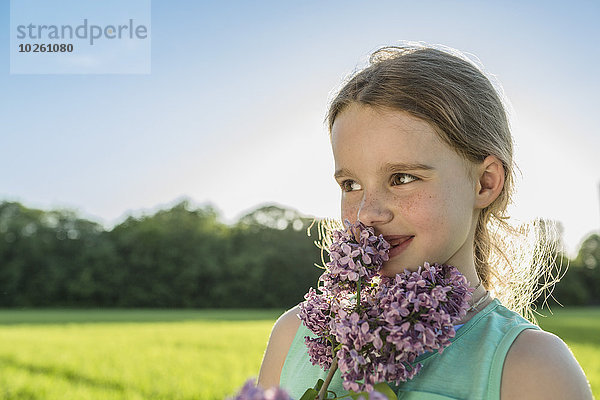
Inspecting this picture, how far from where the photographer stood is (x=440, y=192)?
6.80 feet

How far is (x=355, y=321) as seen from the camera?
1642 millimetres

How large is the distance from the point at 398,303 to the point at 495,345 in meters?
0.56

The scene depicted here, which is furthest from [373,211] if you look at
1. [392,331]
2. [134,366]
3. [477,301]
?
[134,366]

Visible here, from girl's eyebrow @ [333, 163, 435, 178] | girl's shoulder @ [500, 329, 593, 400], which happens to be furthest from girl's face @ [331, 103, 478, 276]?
girl's shoulder @ [500, 329, 593, 400]

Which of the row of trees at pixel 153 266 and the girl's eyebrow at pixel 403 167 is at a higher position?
the girl's eyebrow at pixel 403 167

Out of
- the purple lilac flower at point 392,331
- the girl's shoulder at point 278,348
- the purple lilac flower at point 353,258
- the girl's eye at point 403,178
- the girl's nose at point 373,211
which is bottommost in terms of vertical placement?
the girl's shoulder at point 278,348

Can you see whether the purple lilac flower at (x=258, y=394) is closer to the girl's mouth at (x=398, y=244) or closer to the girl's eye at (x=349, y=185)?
the girl's mouth at (x=398, y=244)

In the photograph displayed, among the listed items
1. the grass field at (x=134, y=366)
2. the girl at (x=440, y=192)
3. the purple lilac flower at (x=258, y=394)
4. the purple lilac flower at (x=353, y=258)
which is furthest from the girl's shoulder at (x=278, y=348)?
the grass field at (x=134, y=366)

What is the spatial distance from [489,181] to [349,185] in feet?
1.89

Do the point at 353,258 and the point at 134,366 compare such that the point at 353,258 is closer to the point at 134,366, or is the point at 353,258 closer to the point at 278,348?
the point at 278,348

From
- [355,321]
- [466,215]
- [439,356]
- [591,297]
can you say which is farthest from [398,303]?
[591,297]

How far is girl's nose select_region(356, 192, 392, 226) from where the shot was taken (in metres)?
2.04

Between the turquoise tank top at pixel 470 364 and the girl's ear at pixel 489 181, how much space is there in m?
0.42

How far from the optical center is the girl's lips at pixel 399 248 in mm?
2053
